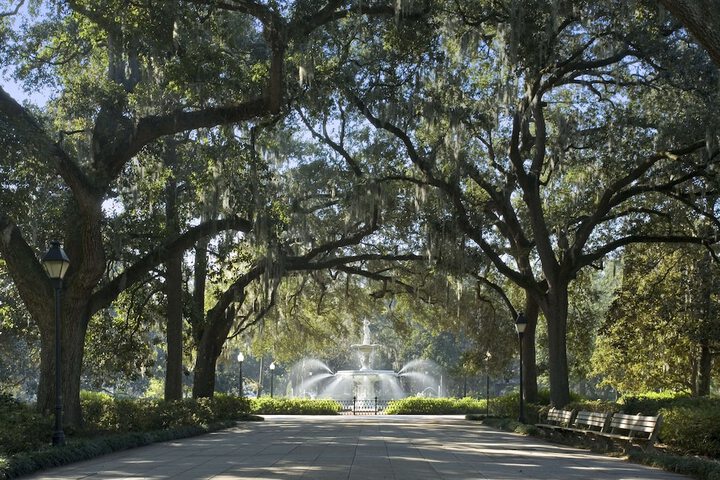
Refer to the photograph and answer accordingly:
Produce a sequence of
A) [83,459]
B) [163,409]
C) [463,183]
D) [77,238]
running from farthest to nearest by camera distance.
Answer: [463,183]
[163,409]
[77,238]
[83,459]

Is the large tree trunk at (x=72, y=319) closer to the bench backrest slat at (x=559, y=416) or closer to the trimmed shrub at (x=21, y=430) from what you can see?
the trimmed shrub at (x=21, y=430)

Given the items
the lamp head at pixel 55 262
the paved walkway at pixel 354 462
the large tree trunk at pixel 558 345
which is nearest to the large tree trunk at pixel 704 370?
the large tree trunk at pixel 558 345

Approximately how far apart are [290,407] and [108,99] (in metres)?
26.0

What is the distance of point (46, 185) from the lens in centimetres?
1819

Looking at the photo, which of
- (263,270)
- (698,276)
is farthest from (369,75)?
(698,276)

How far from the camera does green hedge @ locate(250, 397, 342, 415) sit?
40750mm

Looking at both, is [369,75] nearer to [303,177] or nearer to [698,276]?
[303,177]

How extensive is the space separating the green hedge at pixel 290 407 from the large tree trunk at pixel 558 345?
21113mm

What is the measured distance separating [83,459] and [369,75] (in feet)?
38.0

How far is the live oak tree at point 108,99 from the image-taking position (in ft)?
48.6

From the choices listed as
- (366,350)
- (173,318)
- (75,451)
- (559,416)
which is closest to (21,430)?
(75,451)

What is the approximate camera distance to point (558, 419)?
62.7 ft

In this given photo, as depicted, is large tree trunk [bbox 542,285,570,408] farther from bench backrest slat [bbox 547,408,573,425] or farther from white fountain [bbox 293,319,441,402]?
white fountain [bbox 293,319,441,402]

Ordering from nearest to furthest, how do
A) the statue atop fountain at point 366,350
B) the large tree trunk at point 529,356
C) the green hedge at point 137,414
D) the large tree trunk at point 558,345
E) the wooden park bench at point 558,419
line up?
1. the green hedge at point 137,414
2. the wooden park bench at point 558,419
3. the large tree trunk at point 558,345
4. the large tree trunk at point 529,356
5. the statue atop fountain at point 366,350
